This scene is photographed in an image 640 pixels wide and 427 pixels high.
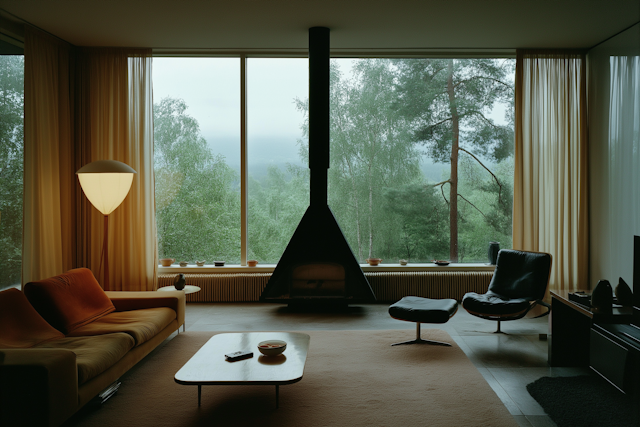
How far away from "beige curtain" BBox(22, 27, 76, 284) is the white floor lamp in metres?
0.61

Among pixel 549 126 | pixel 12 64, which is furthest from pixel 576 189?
pixel 12 64

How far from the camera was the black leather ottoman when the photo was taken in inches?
153

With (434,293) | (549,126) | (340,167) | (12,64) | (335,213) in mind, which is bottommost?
(434,293)

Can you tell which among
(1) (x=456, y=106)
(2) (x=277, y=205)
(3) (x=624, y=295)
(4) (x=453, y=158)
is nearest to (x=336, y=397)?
(3) (x=624, y=295)

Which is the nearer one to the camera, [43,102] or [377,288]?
[43,102]

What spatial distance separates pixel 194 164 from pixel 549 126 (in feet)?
14.4

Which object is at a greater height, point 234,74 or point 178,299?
point 234,74

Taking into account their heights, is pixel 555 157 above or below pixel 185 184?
above

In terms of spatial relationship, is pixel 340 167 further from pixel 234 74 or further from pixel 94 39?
pixel 94 39

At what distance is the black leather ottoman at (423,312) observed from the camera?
3.88 metres

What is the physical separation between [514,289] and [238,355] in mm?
2843

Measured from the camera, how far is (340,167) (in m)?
5.86

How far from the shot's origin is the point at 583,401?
9.66 feet

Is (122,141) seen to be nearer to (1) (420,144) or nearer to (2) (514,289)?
(1) (420,144)
